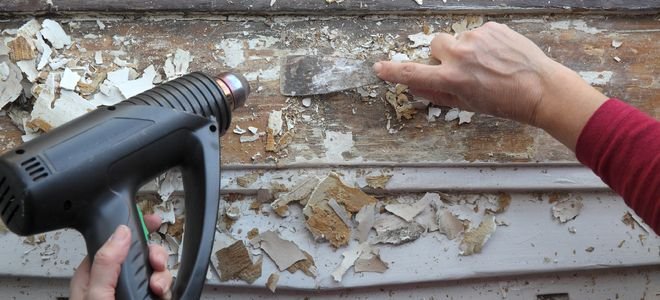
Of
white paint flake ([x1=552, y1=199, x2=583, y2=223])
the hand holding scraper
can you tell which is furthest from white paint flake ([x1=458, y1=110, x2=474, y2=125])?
white paint flake ([x1=552, y1=199, x2=583, y2=223])

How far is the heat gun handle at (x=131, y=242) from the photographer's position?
783 millimetres

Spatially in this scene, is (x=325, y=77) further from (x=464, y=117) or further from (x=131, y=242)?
(x=131, y=242)

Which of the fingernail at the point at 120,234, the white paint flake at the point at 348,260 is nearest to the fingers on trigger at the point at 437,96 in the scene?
the white paint flake at the point at 348,260

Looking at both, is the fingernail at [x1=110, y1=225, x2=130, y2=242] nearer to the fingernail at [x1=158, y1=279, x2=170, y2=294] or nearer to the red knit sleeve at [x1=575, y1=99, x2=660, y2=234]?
the fingernail at [x1=158, y1=279, x2=170, y2=294]

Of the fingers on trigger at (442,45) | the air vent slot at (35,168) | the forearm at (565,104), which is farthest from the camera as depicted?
the fingers on trigger at (442,45)

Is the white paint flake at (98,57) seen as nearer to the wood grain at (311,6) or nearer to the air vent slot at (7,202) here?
the wood grain at (311,6)

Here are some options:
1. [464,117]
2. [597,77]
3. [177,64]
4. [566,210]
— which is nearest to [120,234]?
[177,64]

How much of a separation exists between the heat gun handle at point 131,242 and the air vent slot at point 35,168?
0.28 ft

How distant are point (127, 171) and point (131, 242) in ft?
0.31

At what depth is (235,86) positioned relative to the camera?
94 cm

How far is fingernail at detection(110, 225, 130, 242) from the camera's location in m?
0.78

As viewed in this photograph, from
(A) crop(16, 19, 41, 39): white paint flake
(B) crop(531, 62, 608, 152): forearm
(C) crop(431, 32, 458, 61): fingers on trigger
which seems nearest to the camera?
(B) crop(531, 62, 608, 152): forearm

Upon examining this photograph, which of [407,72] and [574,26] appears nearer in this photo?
[407,72]

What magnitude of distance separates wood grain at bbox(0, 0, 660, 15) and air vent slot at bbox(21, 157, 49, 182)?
1.48ft
